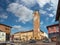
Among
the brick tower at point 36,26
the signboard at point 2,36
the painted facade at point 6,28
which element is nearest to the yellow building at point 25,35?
the brick tower at point 36,26

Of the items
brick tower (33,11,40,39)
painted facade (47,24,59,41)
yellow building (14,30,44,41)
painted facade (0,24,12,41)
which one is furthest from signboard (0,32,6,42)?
painted facade (47,24,59,41)

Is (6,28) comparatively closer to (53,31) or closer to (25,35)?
(25,35)

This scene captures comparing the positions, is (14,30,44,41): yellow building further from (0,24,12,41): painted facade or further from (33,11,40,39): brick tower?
(0,24,12,41): painted facade

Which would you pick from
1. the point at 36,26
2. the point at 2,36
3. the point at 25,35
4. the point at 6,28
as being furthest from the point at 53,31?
the point at 2,36

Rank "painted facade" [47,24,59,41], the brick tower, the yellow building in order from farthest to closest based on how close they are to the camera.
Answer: the brick tower < the yellow building < "painted facade" [47,24,59,41]

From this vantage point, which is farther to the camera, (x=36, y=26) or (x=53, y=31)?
(x=36, y=26)

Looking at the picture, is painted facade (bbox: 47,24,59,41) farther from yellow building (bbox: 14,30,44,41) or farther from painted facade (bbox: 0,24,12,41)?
painted facade (bbox: 0,24,12,41)

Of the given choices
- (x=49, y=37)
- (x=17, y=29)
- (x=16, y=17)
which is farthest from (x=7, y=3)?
(x=49, y=37)

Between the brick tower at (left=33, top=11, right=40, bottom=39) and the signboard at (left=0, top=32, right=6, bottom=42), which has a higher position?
the brick tower at (left=33, top=11, right=40, bottom=39)

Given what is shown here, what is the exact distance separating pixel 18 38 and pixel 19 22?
1750 millimetres

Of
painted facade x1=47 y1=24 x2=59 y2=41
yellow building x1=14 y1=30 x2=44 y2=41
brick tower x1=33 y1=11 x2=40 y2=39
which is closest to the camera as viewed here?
painted facade x1=47 y1=24 x2=59 y2=41

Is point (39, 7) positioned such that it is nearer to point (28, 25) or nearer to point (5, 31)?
point (28, 25)

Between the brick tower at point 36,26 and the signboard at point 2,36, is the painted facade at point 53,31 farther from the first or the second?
the signboard at point 2,36

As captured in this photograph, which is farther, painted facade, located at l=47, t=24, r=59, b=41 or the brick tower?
the brick tower
